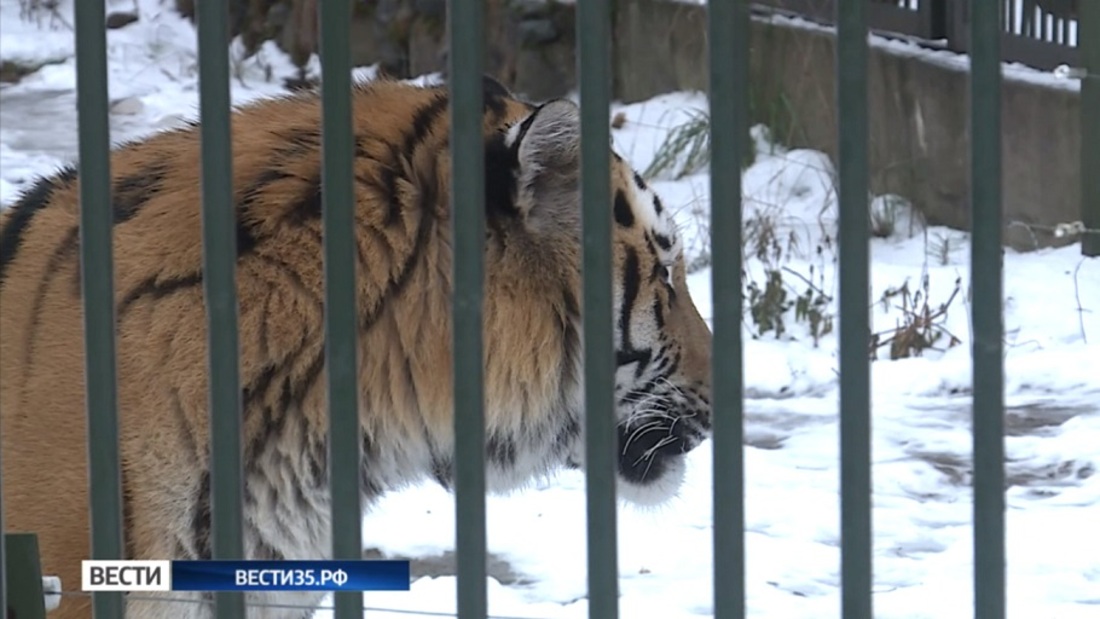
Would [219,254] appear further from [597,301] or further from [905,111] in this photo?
[905,111]

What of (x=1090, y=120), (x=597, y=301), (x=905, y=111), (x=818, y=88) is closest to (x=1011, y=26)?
(x=905, y=111)

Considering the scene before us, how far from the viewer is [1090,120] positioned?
6.66m

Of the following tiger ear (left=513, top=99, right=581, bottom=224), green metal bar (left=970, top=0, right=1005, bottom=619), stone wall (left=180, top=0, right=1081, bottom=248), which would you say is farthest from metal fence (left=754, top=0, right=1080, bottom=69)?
green metal bar (left=970, top=0, right=1005, bottom=619)

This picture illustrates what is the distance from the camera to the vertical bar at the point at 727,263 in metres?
1.92

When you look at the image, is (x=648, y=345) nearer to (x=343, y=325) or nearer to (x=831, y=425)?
(x=343, y=325)

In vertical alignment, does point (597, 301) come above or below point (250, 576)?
above

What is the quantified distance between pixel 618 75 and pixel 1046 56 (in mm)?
2518

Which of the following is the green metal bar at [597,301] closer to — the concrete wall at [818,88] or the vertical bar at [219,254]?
the vertical bar at [219,254]

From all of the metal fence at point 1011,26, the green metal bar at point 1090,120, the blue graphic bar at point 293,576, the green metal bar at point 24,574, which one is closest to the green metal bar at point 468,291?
the blue graphic bar at point 293,576

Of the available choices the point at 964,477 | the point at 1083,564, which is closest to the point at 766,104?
the point at 964,477

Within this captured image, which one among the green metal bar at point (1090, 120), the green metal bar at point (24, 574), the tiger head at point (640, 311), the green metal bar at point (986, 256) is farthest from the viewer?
the green metal bar at point (1090, 120)

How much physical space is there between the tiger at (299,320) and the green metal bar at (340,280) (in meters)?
0.55

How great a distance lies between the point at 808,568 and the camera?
4141mm

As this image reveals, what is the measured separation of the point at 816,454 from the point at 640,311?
229 centimetres
